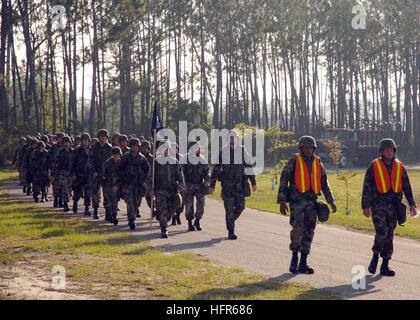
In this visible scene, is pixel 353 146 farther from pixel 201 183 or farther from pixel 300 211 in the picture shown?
pixel 300 211

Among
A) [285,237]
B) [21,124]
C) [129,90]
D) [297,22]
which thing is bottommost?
[285,237]

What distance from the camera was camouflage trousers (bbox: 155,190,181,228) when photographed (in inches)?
518

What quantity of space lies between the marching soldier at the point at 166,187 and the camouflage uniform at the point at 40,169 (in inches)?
344

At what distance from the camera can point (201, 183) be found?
47.6 feet

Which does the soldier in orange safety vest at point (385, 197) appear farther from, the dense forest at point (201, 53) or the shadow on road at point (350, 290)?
the dense forest at point (201, 53)

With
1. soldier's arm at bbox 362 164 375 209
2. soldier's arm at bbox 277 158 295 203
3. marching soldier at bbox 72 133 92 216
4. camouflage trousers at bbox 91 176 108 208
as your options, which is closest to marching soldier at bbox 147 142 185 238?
camouflage trousers at bbox 91 176 108 208

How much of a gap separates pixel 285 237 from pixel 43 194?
10730mm

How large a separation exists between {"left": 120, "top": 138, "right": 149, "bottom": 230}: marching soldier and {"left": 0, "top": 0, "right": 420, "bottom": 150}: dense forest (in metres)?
31.0

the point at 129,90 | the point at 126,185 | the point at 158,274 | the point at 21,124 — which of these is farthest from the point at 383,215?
the point at 129,90

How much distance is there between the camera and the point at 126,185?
1449 cm

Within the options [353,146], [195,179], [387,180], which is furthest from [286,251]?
[353,146]

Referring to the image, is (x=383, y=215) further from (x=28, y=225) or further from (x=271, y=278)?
(x=28, y=225)

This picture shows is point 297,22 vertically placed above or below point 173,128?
→ above

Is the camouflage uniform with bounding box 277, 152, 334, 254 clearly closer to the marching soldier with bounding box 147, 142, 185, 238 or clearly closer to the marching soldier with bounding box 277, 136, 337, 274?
the marching soldier with bounding box 277, 136, 337, 274
